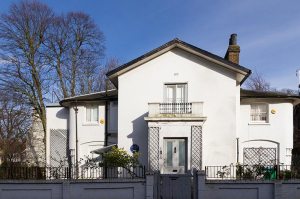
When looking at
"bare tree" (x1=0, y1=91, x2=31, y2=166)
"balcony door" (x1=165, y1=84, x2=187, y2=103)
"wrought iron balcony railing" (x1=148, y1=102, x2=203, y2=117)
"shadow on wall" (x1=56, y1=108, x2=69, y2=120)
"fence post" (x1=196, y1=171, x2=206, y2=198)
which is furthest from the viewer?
"bare tree" (x1=0, y1=91, x2=31, y2=166)

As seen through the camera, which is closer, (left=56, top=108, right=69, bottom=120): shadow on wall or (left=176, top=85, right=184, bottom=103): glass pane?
(left=176, top=85, right=184, bottom=103): glass pane

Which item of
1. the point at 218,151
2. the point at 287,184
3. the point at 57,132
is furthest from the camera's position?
the point at 57,132

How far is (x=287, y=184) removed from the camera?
13.0 metres

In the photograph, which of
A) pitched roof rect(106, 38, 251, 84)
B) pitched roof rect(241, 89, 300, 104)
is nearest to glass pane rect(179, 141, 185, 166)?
pitched roof rect(106, 38, 251, 84)

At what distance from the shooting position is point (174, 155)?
19.1 metres

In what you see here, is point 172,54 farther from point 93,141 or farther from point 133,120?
point 93,141

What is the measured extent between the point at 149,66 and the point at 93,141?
6424 mm

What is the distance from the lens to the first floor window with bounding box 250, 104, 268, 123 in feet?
70.7

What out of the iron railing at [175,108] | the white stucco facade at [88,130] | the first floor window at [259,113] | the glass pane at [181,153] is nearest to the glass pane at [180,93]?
the iron railing at [175,108]

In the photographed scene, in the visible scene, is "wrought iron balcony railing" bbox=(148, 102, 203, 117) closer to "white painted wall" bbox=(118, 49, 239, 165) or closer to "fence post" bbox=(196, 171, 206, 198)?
"white painted wall" bbox=(118, 49, 239, 165)

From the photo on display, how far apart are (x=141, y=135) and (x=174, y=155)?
2.35 meters

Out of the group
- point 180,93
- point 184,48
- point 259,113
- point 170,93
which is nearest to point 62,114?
point 170,93

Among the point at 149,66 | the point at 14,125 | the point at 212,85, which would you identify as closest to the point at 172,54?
the point at 149,66

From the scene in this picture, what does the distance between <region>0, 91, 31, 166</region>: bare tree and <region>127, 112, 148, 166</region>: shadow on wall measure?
48.9ft
